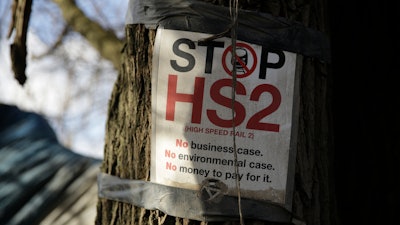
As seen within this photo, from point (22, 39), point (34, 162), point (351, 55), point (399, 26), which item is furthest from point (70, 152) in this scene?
point (399, 26)

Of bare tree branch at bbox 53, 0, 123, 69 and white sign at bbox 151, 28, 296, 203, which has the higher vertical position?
bare tree branch at bbox 53, 0, 123, 69

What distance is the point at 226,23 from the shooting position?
7.48ft

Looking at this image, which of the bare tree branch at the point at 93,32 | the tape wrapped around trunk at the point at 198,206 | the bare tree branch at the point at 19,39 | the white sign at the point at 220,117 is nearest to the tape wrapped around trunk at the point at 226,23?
the white sign at the point at 220,117

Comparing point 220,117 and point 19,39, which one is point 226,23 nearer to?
point 220,117

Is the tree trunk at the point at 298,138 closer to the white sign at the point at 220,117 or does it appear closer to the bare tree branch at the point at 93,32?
the white sign at the point at 220,117

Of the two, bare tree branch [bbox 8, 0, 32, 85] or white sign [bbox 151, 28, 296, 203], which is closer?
white sign [bbox 151, 28, 296, 203]

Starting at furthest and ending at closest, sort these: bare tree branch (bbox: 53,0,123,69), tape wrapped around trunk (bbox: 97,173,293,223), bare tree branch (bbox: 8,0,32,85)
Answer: bare tree branch (bbox: 53,0,123,69) < bare tree branch (bbox: 8,0,32,85) < tape wrapped around trunk (bbox: 97,173,293,223)

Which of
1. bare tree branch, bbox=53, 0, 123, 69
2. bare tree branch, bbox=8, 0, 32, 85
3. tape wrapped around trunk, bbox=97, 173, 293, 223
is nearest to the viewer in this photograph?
tape wrapped around trunk, bbox=97, 173, 293, 223

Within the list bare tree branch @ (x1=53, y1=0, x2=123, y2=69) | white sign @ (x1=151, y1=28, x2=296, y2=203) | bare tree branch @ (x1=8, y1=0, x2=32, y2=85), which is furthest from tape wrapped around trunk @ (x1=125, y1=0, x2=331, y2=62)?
bare tree branch @ (x1=53, y1=0, x2=123, y2=69)

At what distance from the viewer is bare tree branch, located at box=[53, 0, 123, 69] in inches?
253

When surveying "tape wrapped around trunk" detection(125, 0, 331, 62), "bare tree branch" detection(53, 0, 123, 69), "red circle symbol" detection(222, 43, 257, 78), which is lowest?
"red circle symbol" detection(222, 43, 257, 78)

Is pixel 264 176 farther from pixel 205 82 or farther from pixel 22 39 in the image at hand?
pixel 22 39

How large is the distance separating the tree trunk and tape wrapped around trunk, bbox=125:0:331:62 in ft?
0.13

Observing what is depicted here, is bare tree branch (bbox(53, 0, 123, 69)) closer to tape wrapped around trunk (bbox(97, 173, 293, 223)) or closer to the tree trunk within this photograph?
the tree trunk
